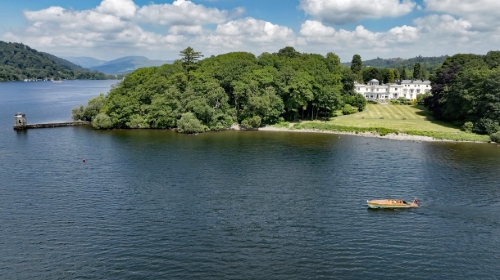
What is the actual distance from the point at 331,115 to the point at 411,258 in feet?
305

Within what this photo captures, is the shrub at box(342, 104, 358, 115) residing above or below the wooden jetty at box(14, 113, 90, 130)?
above

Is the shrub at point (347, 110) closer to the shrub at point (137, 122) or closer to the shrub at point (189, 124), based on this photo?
the shrub at point (189, 124)

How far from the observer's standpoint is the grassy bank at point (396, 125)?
9356 cm

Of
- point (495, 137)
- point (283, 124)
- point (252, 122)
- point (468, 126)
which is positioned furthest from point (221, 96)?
point (495, 137)

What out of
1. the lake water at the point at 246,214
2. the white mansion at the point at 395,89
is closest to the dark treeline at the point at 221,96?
the lake water at the point at 246,214

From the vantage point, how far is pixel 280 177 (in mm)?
61438

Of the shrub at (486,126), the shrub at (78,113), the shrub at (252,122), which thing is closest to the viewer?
the shrub at (486,126)

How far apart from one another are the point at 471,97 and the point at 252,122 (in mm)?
59092

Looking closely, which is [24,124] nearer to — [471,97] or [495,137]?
[471,97]

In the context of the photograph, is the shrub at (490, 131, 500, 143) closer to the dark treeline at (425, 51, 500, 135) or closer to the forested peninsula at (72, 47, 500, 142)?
the dark treeline at (425, 51, 500, 135)

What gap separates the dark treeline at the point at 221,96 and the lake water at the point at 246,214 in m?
29.1

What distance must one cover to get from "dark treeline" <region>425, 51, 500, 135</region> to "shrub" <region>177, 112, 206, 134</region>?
234 feet

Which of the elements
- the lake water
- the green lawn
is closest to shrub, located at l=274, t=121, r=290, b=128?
the green lawn

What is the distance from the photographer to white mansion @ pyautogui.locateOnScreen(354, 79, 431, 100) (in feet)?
569
